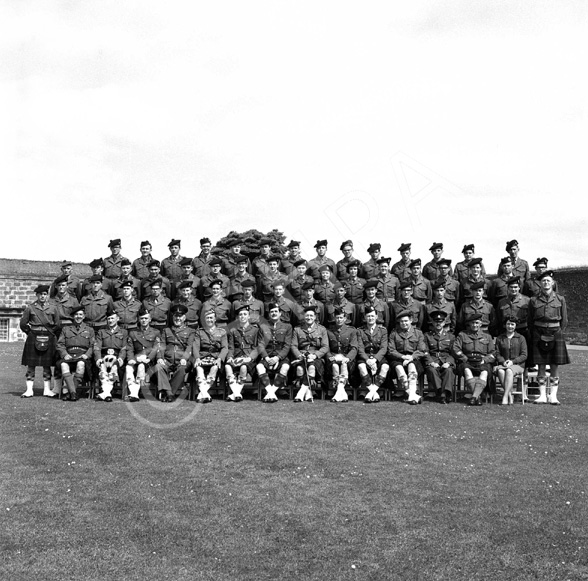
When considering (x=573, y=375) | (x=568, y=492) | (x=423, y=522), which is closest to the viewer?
(x=423, y=522)

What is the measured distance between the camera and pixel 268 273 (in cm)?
1284

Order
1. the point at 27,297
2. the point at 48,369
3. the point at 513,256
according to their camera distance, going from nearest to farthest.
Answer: the point at 48,369 < the point at 513,256 < the point at 27,297

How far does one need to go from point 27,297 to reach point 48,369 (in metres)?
26.0

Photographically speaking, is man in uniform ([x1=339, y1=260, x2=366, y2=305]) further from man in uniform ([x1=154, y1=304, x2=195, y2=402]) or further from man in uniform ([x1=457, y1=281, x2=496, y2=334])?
man in uniform ([x1=154, y1=304, x2=195, y2=402])

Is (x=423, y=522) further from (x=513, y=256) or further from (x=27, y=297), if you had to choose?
(x=27, y=297)

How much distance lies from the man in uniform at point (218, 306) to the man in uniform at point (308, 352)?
1.29 meters

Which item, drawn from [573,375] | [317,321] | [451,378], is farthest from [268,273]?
[573,375]

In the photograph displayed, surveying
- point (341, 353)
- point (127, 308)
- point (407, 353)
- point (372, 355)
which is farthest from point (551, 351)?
point (127, 308)

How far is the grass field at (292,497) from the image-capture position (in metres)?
4.39

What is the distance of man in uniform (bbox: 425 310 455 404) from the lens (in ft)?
35.8

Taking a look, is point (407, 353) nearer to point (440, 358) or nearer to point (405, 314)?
point (440, 358)

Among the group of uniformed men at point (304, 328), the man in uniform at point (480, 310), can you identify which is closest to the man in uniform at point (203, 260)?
the group of uniformed men at point (304, 328)

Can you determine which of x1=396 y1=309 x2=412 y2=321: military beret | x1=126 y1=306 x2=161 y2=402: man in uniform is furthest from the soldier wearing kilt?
x1=396 y1=309 x2=412 y2=321: military beret

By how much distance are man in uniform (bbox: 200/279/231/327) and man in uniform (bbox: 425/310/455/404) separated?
3.43 metres
